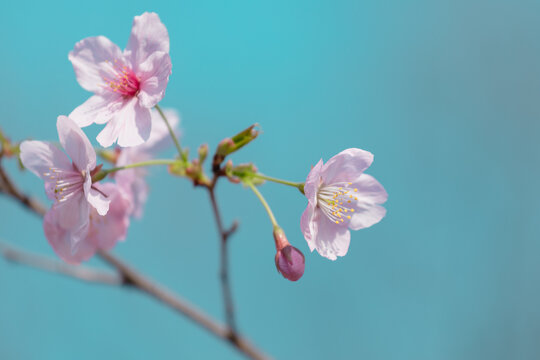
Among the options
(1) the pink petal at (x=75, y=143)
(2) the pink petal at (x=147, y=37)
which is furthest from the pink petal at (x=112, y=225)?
(2) the pink petal at (x=147, y=37)

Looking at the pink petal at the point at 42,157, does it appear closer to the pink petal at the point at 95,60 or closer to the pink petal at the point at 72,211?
the pink petal at the point at 72,211

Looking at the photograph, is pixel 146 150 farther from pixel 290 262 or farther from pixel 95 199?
pixel 290 262

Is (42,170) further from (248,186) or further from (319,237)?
(319,237)

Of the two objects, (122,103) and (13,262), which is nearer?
(122,103)

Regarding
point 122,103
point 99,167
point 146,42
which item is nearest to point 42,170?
point 99,167

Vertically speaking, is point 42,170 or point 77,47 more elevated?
point 77,47

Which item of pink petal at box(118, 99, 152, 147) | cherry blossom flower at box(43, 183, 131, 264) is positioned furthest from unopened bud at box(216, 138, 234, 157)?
cherry blossom flower at box(43, 183, 131, 264)

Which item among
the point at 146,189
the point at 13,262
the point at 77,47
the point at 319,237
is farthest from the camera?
the point at 13,262
